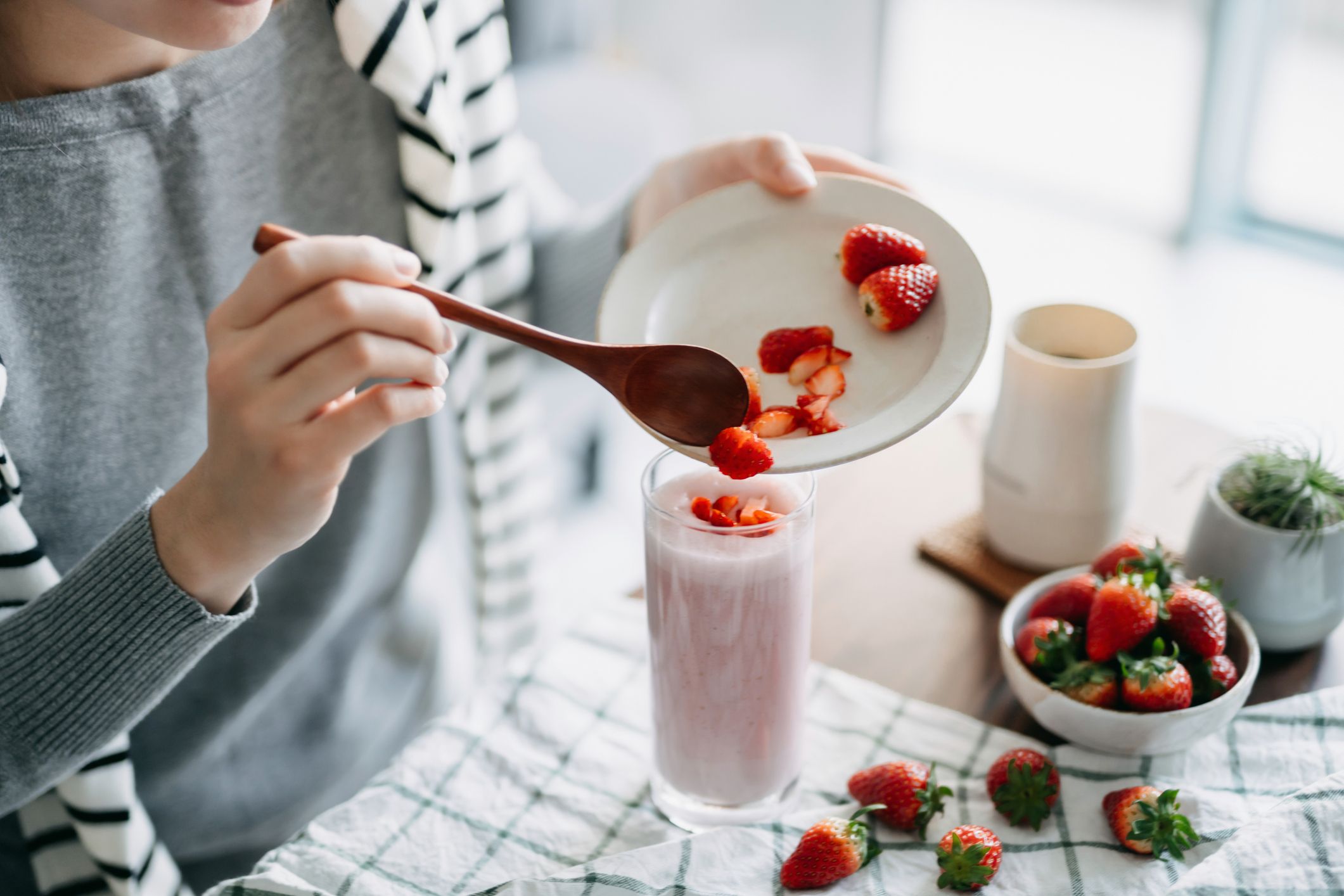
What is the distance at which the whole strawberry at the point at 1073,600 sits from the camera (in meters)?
0.83

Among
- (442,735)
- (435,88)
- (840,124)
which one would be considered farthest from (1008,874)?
(840,124)

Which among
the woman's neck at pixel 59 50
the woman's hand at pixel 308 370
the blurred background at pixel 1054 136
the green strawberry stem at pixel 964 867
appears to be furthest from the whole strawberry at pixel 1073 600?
the blurred background at pixel 1054 136

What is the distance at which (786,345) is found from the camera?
82 centimetres

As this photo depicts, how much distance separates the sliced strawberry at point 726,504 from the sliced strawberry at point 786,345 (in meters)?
0.11

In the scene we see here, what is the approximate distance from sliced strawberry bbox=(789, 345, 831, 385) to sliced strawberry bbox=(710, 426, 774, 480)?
0.35 feet

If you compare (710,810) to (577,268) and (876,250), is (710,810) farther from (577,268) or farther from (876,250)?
(577,268)

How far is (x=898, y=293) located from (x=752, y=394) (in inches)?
5.0

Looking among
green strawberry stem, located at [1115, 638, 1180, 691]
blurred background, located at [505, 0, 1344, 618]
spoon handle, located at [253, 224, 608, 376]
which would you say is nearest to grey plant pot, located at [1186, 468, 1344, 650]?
green strawberry stem, located at [1115, 638, 1180, 691]

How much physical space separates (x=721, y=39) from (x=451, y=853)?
3205 mm

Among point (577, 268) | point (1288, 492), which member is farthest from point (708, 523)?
point (577, 268)

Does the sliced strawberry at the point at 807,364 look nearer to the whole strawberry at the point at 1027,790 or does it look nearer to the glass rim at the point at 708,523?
the glass rim at the point at 708,523

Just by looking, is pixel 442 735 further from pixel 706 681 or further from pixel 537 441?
pixel 537 441

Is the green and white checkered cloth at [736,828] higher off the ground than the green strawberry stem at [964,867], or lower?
lower

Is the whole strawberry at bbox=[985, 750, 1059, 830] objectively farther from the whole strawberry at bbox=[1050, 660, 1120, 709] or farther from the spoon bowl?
the spoon bowl
